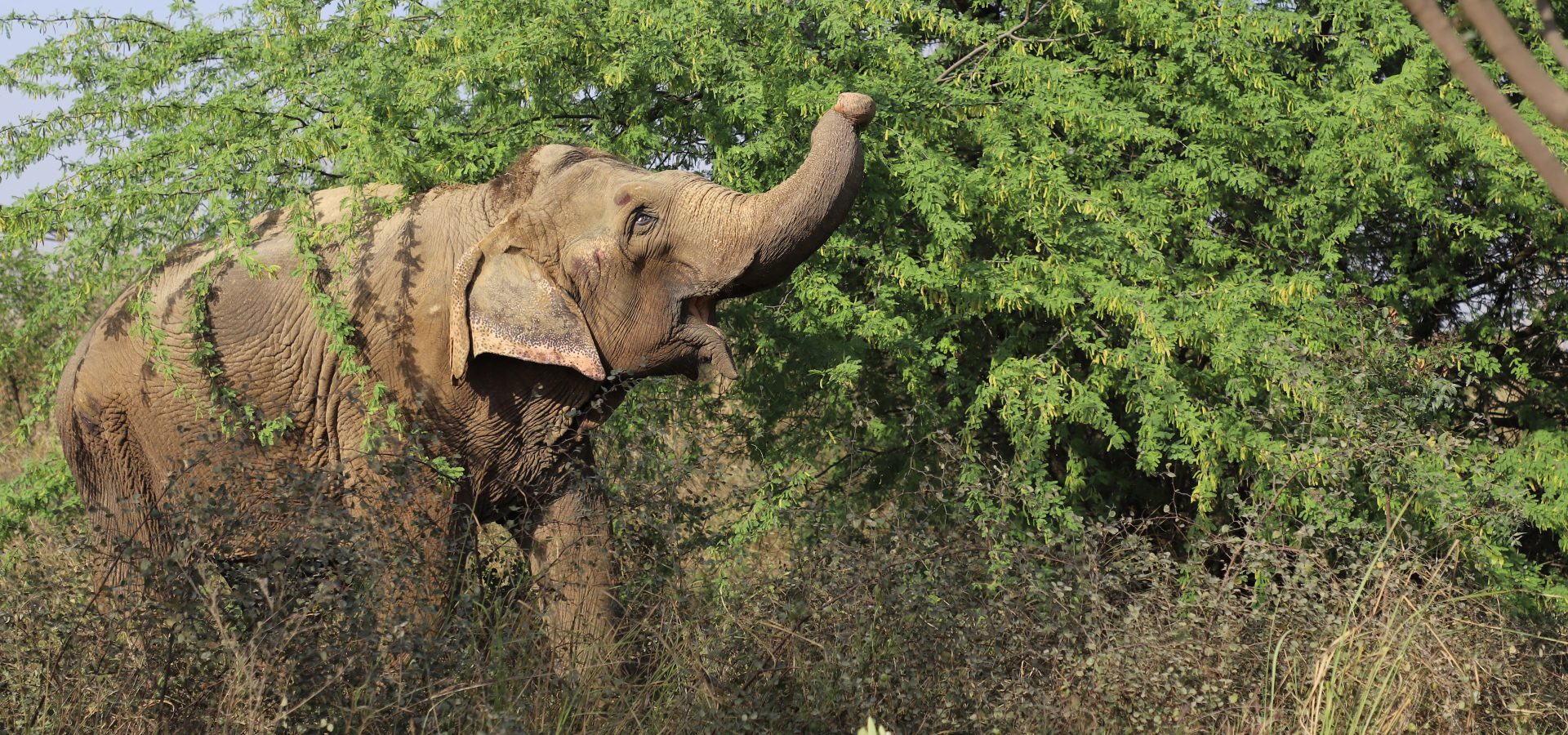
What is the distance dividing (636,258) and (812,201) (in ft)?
2.46

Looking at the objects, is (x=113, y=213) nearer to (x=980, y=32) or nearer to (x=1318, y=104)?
(x=980, y=32)

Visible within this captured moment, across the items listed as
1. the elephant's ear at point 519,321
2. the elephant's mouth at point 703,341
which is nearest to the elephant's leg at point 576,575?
the elephant's ear at point 519,321

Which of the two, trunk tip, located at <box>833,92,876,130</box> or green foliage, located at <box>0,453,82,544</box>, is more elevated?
trunk tip, located at <box>833,92,876,130</box>

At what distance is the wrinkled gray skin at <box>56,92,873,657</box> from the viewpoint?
621 cm

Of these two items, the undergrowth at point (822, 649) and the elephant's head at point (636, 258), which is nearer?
the undergrowth at point (822, 649)

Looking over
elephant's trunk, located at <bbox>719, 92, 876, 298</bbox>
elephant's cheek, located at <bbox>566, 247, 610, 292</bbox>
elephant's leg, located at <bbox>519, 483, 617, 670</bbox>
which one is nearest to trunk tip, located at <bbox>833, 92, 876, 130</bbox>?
elephant's trunk, located at <bbox>719, 92, 876, 298</bbox>

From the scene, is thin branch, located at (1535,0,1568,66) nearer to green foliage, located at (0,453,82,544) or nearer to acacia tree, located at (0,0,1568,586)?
acacia tree, located at (0,0,1568,586)

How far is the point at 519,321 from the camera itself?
20.5ft

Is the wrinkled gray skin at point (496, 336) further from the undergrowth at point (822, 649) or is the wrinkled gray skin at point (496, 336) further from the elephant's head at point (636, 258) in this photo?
the undergrowth at point (822, 649)

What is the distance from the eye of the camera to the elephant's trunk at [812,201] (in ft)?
20.2

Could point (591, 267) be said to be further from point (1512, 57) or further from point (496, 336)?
point (1512, 57)

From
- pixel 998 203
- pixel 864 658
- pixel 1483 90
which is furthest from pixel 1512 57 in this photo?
pixel 998 203

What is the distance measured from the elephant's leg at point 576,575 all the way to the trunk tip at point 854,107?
1745 millimetres

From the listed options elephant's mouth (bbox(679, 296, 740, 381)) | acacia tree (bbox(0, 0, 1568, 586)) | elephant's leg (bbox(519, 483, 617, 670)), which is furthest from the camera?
acacia tree (bbox(0, 0, 1568, 586))
